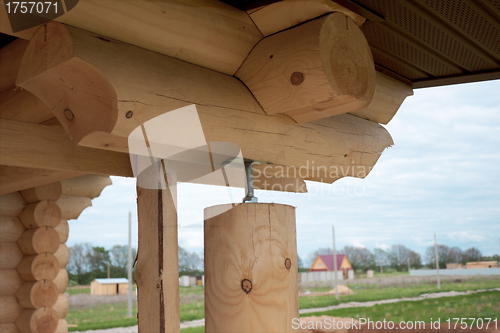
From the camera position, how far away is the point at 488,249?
17828mm

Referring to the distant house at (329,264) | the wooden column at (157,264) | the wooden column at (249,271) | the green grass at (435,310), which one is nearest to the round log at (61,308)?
the wooden column at (157,264)

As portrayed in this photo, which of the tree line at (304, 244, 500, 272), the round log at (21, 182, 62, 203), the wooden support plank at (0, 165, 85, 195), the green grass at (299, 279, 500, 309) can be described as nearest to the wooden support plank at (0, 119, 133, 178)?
the wooden support plank at (0, 165, 85, 195)

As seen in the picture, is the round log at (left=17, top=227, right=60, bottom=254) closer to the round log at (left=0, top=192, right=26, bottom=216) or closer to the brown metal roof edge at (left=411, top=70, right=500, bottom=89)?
the round log at (left=0, top=192, right=26, bottom=216)

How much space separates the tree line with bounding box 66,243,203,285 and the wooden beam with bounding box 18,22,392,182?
48.6 feet

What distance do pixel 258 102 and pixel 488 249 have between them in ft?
63.7

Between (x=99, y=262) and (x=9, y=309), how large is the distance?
13499mm

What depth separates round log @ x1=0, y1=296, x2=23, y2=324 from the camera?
432 centimetres

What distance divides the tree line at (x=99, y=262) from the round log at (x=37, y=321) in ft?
38.5

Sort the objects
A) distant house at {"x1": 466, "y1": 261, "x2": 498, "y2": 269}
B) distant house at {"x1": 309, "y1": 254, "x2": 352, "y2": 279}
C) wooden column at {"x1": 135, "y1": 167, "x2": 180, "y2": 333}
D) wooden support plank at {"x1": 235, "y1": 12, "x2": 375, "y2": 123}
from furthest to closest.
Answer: distant house at {"x1": 309, "y1": 254, "x2": 352, "y2": 279} < distant house at {"x1": 466, "y1": 261, "x2": 498, "y2": 269} < wooden column at {"x1": 135, "y1": 167, "x2": 180, "y2": 333} < wooden support plank at {"x1": 235, "y1": 12, "x2": 375, "y2": 123}

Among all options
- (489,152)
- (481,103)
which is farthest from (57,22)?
(481,103)

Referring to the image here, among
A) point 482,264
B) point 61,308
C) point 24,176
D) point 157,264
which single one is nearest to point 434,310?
point 482,264

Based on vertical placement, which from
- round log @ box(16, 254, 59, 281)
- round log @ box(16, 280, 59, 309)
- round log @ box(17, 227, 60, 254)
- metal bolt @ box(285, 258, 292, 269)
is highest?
round log @ box(17, 227, 60, 254)

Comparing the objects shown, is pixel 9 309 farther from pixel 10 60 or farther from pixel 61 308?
pixel 10 60

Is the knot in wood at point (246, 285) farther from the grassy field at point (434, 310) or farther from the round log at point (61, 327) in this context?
the grassy field at point (434, 310)
